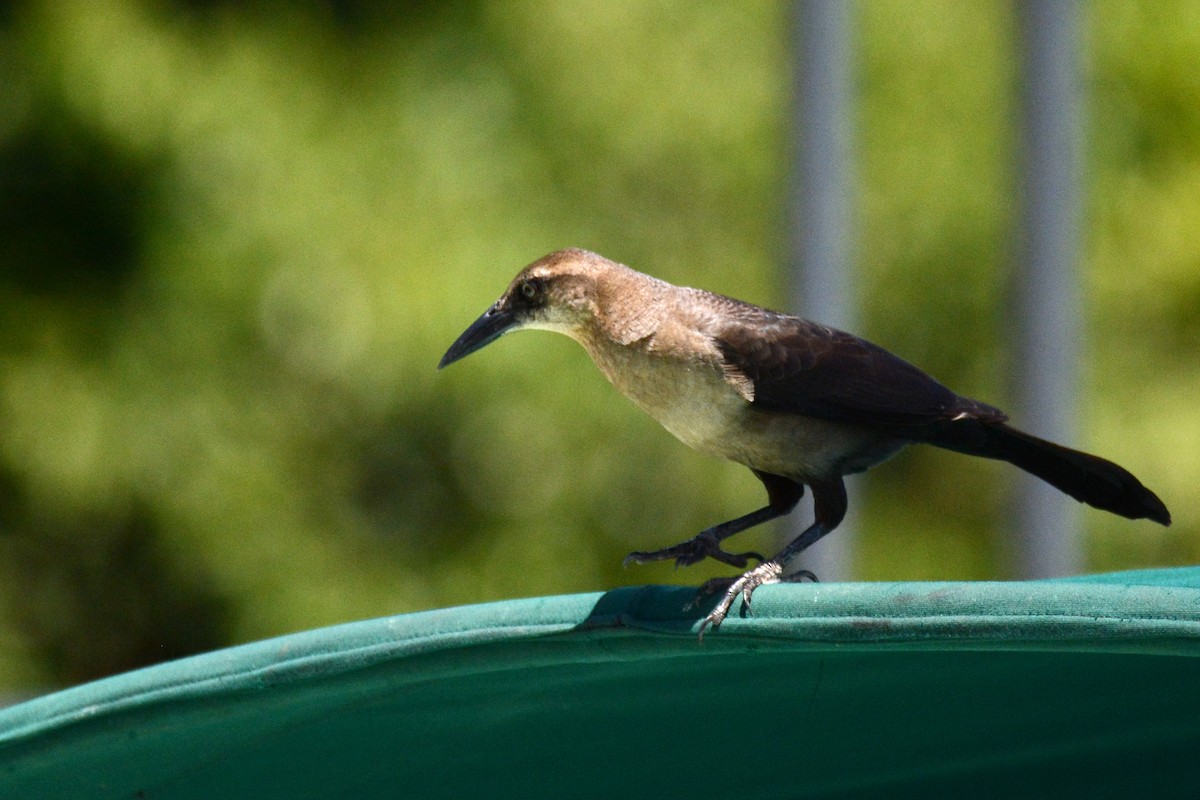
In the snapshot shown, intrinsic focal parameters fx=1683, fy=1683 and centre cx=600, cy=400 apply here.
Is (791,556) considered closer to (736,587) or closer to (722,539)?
(722,539)

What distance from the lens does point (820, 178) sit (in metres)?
6.00

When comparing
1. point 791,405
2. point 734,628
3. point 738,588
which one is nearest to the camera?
point 734,628

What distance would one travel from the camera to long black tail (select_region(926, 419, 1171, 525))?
3271mm

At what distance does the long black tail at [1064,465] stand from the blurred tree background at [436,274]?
452 cm

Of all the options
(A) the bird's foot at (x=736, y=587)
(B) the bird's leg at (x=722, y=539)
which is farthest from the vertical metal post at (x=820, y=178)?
(A) the bird's foot at (x=736, y=587)

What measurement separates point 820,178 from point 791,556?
3075 millimetres

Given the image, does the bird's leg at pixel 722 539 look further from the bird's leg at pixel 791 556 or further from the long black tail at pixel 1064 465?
the long black tail at pixel 1064 465

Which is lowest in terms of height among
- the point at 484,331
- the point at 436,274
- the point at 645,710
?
the point at 645,710

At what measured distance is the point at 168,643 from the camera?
8.20 m

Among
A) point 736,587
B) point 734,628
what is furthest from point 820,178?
point 734,628

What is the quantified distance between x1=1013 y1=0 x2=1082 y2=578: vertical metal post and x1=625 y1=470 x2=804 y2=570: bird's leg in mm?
2644

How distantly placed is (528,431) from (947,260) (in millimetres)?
2500

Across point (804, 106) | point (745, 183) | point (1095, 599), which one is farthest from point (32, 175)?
point (1095, 599)

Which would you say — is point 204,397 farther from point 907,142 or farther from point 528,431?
point 907,142
